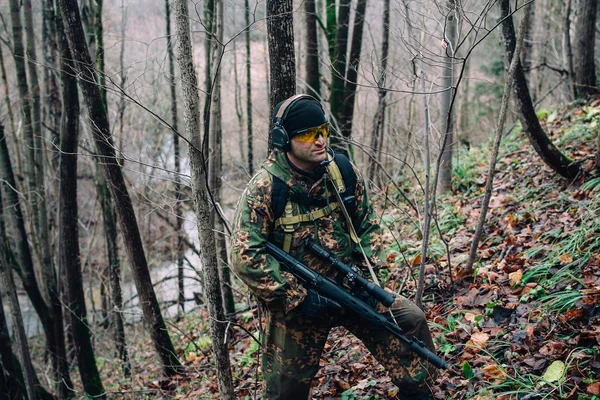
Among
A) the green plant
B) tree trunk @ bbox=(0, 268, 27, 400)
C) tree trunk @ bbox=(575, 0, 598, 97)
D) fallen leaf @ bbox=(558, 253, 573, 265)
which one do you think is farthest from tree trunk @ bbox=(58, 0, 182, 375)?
tree trunk @ bbox=(575, 0, 598, 97)

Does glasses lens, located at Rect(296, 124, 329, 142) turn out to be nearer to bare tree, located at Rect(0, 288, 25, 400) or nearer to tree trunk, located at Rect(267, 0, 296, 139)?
tree trunk, located at Rect(267, 0, 296, 139)

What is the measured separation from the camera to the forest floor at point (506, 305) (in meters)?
3.42

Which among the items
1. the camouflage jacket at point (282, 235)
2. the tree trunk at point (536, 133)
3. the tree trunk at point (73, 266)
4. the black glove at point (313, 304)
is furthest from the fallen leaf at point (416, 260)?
the tree trunk at point (73, 266)

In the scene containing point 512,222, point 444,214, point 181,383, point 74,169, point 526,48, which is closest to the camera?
point 512,222

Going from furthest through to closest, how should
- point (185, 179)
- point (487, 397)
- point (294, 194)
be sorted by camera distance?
point (185, 179) → point (487, 397) → point (294, 194)

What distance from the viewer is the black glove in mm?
2975

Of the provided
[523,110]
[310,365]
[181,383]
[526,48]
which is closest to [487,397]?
[310,365]

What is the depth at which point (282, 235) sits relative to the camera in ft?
10.3

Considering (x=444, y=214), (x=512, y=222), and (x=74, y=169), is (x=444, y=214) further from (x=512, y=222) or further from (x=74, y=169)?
(x=74, y=169)

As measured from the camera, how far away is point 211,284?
381 centimetres

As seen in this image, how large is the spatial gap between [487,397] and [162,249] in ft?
52.7

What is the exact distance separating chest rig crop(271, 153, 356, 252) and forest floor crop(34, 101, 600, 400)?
1.25 m

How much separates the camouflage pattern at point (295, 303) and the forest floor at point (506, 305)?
737 millimetres

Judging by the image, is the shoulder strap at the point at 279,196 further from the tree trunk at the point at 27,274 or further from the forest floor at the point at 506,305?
the tree trunk at the point at 27,274
